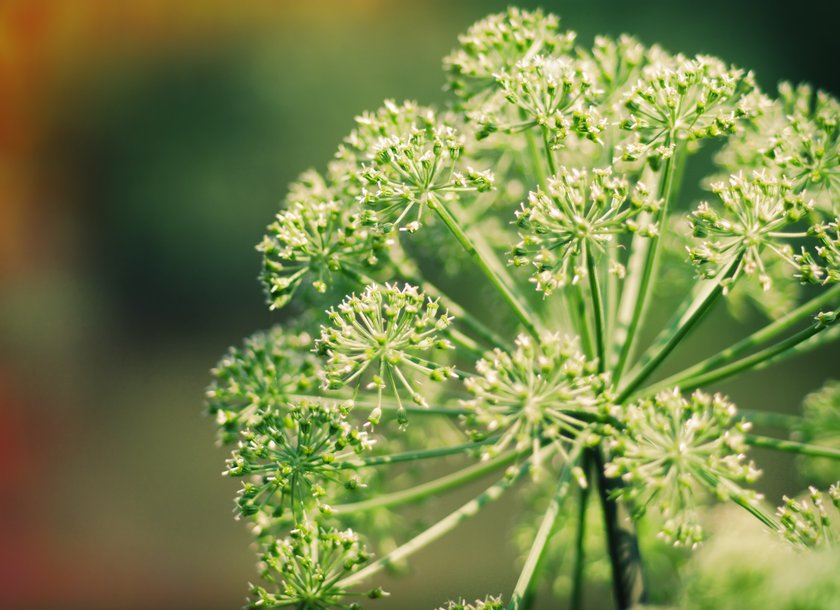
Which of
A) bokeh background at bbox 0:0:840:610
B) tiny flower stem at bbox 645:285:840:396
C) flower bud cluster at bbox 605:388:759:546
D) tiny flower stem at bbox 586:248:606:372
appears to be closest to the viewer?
flower bud cluster at bbox 605:388:759:546

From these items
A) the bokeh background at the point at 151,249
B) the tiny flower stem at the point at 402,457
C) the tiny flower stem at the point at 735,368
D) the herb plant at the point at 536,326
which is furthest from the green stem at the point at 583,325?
the bokeh background at the point at 151,249

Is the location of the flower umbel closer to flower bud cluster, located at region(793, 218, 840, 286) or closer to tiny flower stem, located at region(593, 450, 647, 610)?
tiny flower stem, located at region(593, 450, 647, 610)

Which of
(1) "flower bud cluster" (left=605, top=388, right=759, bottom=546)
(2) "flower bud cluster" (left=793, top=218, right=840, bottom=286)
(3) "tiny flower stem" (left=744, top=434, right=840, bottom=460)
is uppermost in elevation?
(2) "flower bud cluster" (left=793, top=218, right=840, bottom=286)

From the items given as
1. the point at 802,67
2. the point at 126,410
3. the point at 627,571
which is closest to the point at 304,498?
the point at 627,571

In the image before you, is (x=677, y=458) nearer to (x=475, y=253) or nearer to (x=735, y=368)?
(x=735, y=368)

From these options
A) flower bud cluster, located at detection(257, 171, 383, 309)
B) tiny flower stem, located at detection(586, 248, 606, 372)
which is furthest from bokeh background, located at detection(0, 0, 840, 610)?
tiny flower stem, located at detection(586, 248, 606, 372)

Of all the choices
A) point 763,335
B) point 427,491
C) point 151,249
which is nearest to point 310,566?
point 427,491

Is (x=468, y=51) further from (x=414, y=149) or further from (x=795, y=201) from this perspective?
(x=795, y=201)
